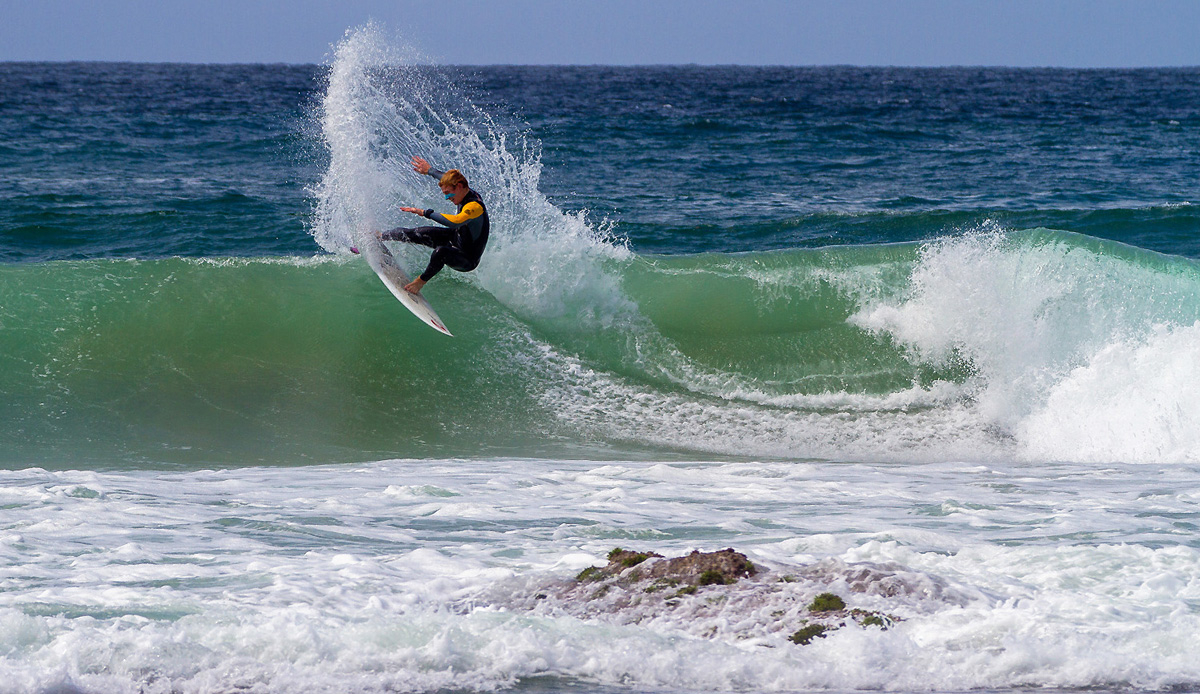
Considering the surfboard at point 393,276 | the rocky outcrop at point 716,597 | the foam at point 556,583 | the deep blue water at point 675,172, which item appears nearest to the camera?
the foam at point 556,583

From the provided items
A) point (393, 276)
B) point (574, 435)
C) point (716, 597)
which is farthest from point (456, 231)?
point (716, 597)

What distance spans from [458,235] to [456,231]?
0.04 metres

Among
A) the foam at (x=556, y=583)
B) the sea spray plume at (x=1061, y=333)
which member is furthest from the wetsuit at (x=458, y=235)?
the sea spray plume at (x=1061, y=333)

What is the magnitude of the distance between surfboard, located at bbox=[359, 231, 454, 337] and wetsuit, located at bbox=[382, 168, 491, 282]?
0.90 metres

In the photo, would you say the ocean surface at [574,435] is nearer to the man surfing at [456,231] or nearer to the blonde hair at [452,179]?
the man surfing at [456,231]

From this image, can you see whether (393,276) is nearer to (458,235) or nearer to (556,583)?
(458,235)

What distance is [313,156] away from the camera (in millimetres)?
27688

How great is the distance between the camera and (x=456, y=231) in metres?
9.19

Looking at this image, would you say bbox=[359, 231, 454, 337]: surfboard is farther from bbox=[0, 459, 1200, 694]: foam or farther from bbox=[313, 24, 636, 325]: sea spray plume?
bbox=[0, 459, 1200, 694]: foam

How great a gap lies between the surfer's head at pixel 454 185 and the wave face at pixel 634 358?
6.83 feet

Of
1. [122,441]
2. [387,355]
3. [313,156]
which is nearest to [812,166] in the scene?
[313,156]

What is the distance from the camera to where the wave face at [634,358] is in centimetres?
921

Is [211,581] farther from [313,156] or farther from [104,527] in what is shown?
[313,156]

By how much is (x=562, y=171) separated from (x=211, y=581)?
2057 cm
